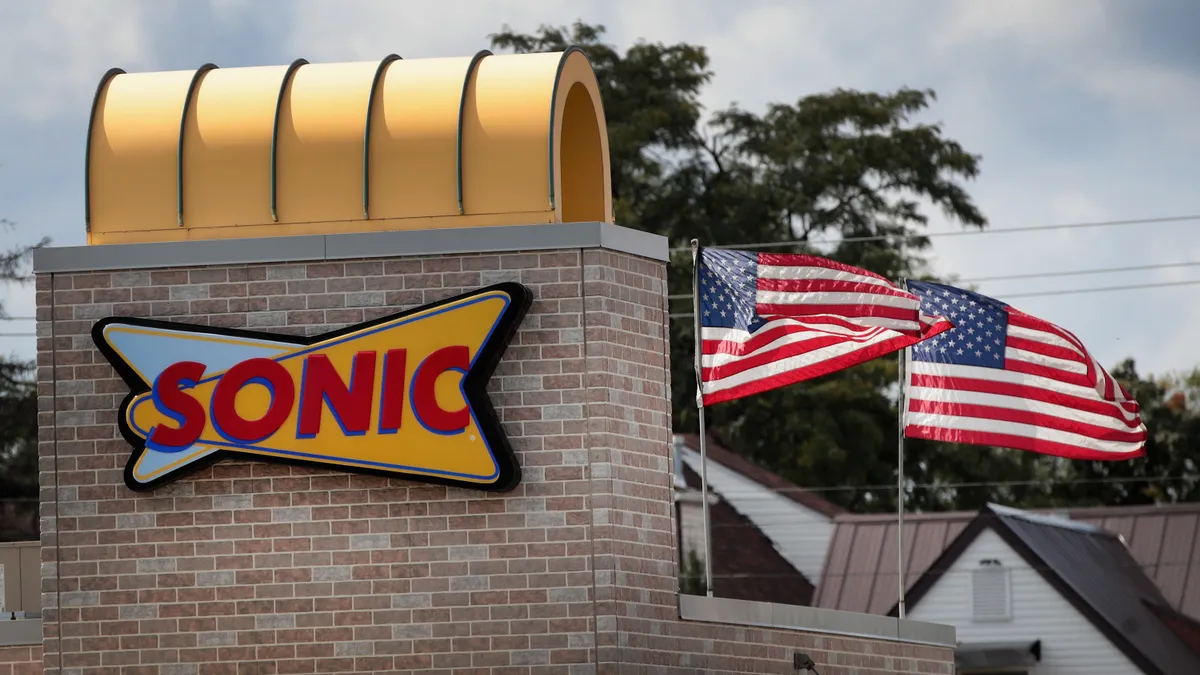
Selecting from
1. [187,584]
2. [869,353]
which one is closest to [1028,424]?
[869,353]

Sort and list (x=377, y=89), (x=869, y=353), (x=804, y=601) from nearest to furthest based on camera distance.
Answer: (x=377, y=89) → (x=869, y=353) → (x=804, y=601)

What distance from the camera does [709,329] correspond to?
16.5m

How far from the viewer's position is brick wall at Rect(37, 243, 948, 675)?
13.2 meters

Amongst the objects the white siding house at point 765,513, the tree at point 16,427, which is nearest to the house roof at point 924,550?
the white siding house at point 765,513

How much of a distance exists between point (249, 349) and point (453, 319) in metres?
1.46

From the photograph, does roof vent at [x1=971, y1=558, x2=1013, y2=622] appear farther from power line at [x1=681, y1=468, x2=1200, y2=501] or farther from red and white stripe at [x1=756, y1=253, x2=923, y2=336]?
red and white stripe at [x1=756, y1=253, x2=923, y2=336]

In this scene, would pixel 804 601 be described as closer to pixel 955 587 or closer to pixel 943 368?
pixel 955 587

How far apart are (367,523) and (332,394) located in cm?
92

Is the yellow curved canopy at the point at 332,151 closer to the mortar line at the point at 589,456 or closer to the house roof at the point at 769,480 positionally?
the mortar line at the point at 589,456

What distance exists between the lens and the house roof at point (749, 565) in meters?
46.8

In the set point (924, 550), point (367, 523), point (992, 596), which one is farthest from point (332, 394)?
point (924, 550)

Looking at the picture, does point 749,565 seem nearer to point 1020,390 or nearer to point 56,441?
point 1020,390

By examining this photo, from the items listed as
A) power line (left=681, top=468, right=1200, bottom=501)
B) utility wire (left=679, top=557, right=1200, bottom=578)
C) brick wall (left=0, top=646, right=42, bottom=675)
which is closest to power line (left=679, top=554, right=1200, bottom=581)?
utility wire (left=679, top=557, right=1200, bottom=578)

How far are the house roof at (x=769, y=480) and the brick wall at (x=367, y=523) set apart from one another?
31778 millimetres
